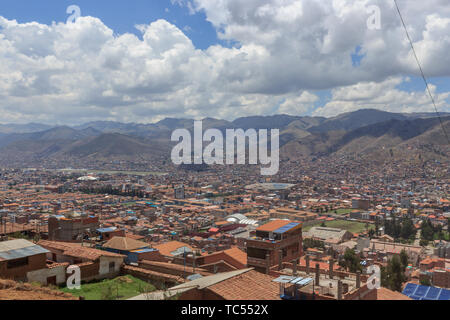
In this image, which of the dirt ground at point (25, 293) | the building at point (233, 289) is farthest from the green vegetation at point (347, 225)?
the dirt ground at point (25, 293)

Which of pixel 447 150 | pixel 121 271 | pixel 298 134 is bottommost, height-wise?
pixel 121 271

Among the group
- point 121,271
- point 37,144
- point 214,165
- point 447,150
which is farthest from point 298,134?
point 121,271

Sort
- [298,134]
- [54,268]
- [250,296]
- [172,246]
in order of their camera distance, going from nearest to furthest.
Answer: [250,296], [54,268], [172,246], [298,134]

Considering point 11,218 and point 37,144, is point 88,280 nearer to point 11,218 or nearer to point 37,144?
point 11,218

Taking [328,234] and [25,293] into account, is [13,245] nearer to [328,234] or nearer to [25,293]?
[25,293]

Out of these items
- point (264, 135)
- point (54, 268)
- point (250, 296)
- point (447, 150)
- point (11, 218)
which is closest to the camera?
point (250, 296)
